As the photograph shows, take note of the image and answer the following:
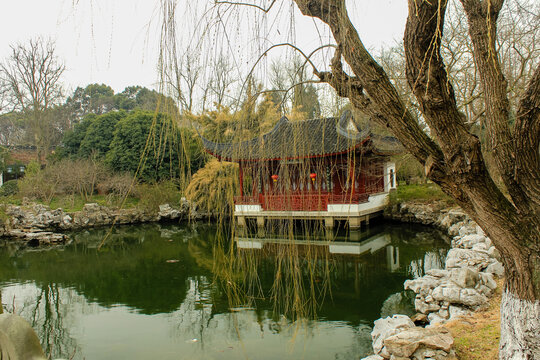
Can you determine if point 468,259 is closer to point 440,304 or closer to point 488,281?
point 488,281

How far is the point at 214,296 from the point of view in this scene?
410 centimetres

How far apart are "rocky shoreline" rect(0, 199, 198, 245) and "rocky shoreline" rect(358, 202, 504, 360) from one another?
5195 mm

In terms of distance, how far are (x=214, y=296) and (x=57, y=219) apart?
721 centimetres

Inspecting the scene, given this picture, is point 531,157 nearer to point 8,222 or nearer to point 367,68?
point 367,68

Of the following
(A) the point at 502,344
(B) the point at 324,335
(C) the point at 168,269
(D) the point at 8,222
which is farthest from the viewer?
(D) the point at 8,222

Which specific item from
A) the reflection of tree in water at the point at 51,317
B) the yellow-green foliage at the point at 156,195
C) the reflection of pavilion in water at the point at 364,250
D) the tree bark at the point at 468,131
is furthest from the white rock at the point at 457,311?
the yellow-green foliage at the point at 156,195

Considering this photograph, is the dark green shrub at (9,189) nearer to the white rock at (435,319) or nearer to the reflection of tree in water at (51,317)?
the reflection of tree in water at (51,317)

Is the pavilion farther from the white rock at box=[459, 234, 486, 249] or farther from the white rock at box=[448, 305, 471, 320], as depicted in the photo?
the white rock at box=[459, 234, 486, 249]

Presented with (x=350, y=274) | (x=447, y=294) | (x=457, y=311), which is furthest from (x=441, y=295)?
(x=350, y=274)

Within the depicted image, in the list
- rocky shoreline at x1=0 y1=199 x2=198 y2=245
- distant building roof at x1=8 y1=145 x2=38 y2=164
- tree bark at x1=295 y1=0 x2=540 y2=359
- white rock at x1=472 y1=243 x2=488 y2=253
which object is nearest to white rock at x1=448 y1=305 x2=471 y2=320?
tree bark at x1=295 y1=0 x2=540 y2=359

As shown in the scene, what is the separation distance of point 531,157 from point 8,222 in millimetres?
10095

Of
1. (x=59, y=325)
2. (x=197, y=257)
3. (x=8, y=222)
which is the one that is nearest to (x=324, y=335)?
(x=59, y=325)

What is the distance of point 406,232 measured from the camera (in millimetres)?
7953

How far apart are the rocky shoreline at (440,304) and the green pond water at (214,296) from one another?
34 centimetres
